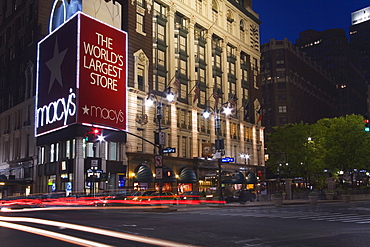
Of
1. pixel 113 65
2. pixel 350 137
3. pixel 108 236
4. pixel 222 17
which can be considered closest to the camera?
pixel 108 236

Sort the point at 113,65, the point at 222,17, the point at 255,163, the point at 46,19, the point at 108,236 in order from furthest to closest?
the point at 255,163 → the point at 222,17 → the point at 46,19 → the point at 113,65 → the point at 108,236

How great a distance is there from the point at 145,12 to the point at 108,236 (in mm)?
52675

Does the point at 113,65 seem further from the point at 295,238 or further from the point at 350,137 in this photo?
the point at 295,238

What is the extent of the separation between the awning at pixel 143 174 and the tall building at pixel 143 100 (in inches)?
5.5

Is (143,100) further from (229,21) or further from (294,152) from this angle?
(229,21)

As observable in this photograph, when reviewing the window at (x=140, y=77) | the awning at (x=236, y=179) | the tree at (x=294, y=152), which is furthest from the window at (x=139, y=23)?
the tree at (x=294, y=152)

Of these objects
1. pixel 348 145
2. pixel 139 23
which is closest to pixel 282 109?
pixel 348 145

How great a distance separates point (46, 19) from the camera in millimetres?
62688

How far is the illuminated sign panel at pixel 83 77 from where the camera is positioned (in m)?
51.8

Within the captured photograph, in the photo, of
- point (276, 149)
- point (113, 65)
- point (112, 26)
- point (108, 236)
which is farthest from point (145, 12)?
point (108, 236)

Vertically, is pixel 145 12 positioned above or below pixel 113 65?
above

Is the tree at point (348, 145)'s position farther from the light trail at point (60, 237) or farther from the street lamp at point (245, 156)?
the light trail at point (60, 237)

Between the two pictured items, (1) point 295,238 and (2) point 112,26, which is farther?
(2) point 112,26

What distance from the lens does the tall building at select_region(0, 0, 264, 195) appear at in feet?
181
